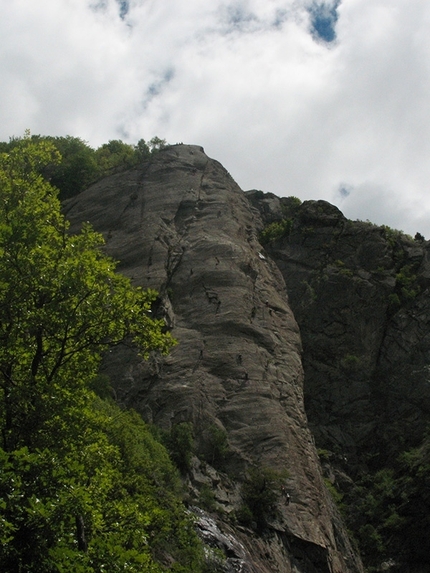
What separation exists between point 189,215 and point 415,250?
2250cm

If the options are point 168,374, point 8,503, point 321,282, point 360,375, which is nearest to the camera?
point 8,503

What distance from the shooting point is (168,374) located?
136 ft

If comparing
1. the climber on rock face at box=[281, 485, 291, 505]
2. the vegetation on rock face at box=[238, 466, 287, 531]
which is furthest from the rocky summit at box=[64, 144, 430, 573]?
the vegetation on rock face at box=[238, 466, 287, 531]

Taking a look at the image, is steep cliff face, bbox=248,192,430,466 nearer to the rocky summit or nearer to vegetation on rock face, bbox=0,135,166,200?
the rocky summit

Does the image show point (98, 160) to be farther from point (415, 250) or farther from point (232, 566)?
point (232, 566)

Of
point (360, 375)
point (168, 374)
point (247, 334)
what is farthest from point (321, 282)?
point (168, 374)

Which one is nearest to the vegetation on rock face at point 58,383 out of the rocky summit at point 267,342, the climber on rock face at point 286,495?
the rocky summit at point 267,342

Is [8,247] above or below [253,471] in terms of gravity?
below

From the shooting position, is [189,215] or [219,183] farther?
[219,183]

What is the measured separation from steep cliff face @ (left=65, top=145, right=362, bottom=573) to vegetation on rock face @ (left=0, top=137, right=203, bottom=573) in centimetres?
1658

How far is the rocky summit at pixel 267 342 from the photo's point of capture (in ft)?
117

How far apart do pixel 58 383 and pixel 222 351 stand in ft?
94.1

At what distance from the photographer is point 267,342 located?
45750 millimetres

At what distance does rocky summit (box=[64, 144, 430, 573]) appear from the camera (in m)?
35.6
